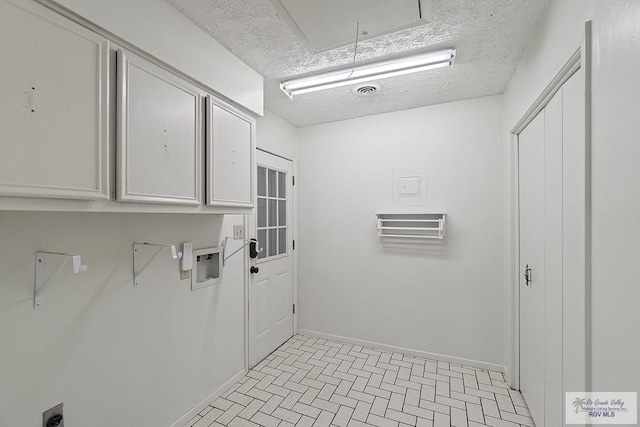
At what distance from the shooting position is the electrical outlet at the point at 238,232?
238cm

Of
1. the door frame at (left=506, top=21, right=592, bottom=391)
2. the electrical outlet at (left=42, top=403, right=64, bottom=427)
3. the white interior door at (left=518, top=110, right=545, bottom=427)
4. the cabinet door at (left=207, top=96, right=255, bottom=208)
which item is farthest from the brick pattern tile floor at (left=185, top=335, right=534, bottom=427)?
the cabinet door at (left=207, top=96, right=255, bottom=208)

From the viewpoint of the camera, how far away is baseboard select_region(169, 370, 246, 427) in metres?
1.86

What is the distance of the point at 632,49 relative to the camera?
2.60 ft

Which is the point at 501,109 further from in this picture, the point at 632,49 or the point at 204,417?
the point at 204,417

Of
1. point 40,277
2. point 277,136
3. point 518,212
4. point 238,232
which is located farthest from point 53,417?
point 518,212

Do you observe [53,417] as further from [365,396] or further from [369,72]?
[369,72]

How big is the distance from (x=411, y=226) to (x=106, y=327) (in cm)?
246

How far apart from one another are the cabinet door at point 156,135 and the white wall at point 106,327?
1.23 feet

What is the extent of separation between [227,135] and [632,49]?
1.78m

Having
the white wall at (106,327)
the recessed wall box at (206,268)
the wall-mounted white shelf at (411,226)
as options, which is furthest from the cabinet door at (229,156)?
the wall-mounted white shelf at (411,226)

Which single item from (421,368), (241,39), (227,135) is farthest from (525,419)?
(241,39)

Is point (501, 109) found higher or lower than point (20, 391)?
higher

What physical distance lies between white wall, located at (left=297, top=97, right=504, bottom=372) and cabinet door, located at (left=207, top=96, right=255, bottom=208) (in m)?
1.29

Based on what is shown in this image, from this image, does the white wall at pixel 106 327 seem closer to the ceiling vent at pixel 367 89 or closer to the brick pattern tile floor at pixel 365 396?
the brick pattern tile floor at pixel 365 396
